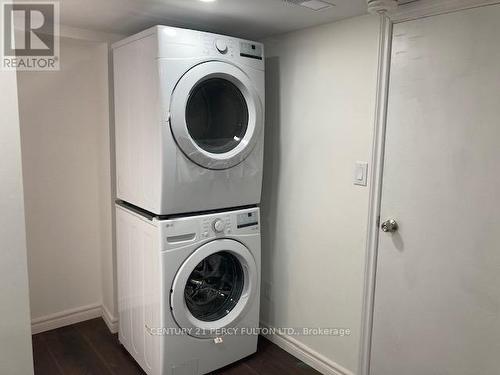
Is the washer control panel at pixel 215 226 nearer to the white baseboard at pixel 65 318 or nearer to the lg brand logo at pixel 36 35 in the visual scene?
the lg brand logo at pixel 36 35

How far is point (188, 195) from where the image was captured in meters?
1.95

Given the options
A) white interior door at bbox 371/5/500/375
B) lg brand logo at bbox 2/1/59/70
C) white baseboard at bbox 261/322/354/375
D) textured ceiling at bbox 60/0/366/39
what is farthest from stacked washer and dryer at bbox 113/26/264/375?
white interior door at bbox 371/5/500/375

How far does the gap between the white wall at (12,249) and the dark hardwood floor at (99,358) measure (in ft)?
2.23

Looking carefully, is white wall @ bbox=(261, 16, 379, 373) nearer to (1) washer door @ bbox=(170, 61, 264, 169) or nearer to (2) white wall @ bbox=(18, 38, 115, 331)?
(1) washer door @ bbox=(170, 61, 264, 169)

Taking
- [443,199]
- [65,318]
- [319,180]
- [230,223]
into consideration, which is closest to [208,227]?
[230,223]

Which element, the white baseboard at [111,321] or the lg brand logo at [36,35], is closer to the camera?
the lg brand logo at [36,35]

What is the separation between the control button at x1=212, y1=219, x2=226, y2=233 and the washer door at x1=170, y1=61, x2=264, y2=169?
293mm

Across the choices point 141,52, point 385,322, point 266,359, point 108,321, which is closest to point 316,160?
point 385,322

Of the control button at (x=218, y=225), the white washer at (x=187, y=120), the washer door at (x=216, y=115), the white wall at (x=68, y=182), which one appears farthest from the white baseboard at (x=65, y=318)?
the washer door at (x=216, y=115)

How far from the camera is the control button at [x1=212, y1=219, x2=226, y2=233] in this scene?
2059 millimetres

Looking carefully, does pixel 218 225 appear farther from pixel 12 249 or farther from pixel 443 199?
pixel 443 199

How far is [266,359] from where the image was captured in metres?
2.39

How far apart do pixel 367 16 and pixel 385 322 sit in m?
1.49

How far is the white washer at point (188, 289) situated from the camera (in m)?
1.96
